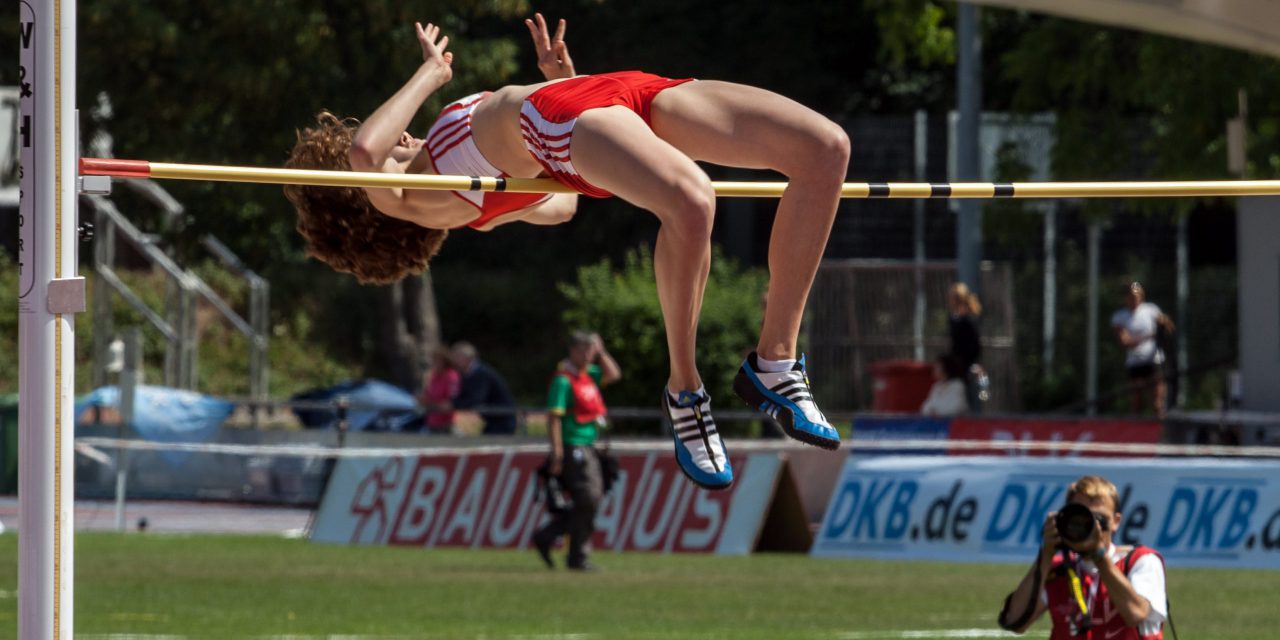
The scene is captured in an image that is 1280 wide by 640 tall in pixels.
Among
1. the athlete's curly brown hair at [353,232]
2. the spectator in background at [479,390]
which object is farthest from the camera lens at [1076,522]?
the spectator in background at [479,390]

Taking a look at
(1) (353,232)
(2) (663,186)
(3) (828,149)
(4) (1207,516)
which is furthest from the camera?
(4) (1207,516)

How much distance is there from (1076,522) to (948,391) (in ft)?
36.2

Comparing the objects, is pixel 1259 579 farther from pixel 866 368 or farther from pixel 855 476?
pixel 866 368

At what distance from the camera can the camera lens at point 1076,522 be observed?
686 cm

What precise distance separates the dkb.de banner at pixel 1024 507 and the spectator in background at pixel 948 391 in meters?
2.75

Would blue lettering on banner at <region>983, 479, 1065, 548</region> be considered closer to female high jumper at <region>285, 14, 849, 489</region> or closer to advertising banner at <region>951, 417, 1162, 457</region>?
advertising banner at <region>951, 417, 1162, 457</region>

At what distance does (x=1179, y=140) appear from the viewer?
61.6ft

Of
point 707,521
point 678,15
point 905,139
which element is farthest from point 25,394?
point 678,15

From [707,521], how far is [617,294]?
37.1 feet

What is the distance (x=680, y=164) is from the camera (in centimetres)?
530

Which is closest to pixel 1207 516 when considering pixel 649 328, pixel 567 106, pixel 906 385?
pixel 906 385

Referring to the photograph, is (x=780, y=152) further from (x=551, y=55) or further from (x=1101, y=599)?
(x=1101, y=599)

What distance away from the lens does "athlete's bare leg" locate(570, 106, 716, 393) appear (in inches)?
208

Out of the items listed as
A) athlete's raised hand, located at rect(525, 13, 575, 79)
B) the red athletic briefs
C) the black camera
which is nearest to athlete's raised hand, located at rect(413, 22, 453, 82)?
athlete's raised hand, located at rect(525, 13, 575, 79)
